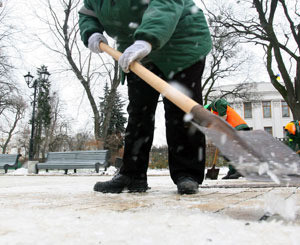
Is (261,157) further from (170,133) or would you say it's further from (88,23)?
(88,23)

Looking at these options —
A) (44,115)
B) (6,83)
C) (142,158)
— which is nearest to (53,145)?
(44,115)

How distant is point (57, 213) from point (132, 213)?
0.31m

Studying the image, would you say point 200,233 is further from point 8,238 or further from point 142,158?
point 142,158

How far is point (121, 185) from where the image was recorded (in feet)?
7.39

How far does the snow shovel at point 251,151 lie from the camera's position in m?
1.08

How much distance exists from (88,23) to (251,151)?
6.23ft

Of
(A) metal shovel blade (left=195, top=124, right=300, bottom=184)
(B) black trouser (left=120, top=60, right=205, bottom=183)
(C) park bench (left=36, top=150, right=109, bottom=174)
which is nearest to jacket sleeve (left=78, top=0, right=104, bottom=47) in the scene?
(B) black trouser (left=120, top=60, right=205, bottom=183)

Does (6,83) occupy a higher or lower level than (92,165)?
higher

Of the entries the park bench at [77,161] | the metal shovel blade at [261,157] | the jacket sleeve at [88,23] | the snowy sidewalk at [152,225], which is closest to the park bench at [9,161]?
the park bench at [77,161]

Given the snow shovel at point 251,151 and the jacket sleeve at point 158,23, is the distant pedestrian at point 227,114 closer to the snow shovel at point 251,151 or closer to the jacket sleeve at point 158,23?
the jacket sleeve at point 158,23

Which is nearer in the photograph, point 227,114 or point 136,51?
point 136,51

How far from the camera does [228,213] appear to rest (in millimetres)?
1200

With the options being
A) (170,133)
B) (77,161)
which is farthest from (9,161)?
(170,133)

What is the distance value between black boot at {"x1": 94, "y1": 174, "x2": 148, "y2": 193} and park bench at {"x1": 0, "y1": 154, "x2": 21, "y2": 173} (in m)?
11.5
